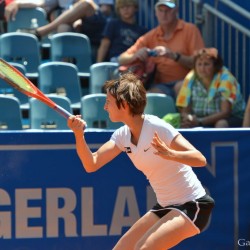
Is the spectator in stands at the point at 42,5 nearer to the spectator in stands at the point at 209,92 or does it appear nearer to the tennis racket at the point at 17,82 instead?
the spectator in stands at the point at 209,92

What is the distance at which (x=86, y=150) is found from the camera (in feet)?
19.3

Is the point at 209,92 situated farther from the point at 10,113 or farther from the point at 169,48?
the point at 10,113

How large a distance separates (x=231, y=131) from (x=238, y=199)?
0.55 m

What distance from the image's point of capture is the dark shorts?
5.77 meters

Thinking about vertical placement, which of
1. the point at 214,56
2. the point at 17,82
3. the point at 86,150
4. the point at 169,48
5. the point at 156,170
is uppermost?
the point at 17,82

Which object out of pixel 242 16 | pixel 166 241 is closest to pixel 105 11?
pixel 242 16

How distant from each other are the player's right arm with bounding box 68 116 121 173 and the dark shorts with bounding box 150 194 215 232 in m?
0.51

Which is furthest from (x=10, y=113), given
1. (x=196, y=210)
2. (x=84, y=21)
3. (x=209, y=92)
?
(x=196, y=210)

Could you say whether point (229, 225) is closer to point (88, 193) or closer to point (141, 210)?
point (141, 210)

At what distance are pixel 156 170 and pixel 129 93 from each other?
0.54 m

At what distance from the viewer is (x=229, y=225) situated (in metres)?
7.11

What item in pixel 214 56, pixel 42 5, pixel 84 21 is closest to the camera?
pixel 214 56

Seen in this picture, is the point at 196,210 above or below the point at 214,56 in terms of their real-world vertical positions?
above

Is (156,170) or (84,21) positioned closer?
(156,170)
